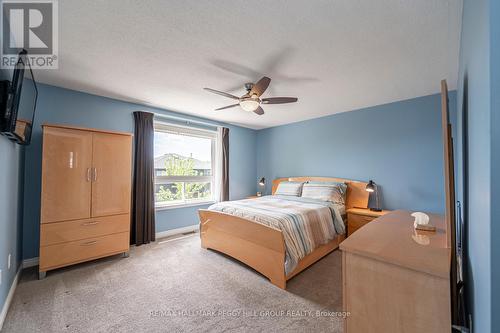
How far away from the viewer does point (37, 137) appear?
2660 mm

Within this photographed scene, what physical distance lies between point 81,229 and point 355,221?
3.85 m

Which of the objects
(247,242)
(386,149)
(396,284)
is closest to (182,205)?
(247,242)

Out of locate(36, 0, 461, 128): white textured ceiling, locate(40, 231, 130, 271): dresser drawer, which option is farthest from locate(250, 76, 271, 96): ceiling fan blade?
locate(40, 231, 130, 271): dresser drawer

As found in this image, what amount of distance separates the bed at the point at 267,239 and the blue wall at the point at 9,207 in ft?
6.29

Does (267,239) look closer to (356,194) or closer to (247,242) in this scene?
(247,242)

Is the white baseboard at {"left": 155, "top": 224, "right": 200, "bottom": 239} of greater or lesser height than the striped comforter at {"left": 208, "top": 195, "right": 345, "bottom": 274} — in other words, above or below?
below

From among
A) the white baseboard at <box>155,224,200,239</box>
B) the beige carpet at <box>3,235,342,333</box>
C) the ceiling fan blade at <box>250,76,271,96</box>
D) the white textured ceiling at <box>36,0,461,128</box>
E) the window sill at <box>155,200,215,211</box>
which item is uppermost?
the white textured ceiling at <box>36,0,461,128</box>

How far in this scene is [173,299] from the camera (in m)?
1.94

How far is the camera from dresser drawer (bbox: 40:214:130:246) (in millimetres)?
2322

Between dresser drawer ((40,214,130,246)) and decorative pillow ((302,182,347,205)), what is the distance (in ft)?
9.83

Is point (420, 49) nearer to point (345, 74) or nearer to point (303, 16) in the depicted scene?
point (345, 74)

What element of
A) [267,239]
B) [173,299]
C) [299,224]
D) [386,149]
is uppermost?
[386,149]

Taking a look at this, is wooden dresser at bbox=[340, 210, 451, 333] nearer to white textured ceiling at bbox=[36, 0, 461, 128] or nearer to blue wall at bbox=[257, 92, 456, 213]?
white textured ceiling at bbox=[36, 0, 461, 128]

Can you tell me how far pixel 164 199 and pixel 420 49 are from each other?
417 centimetres
